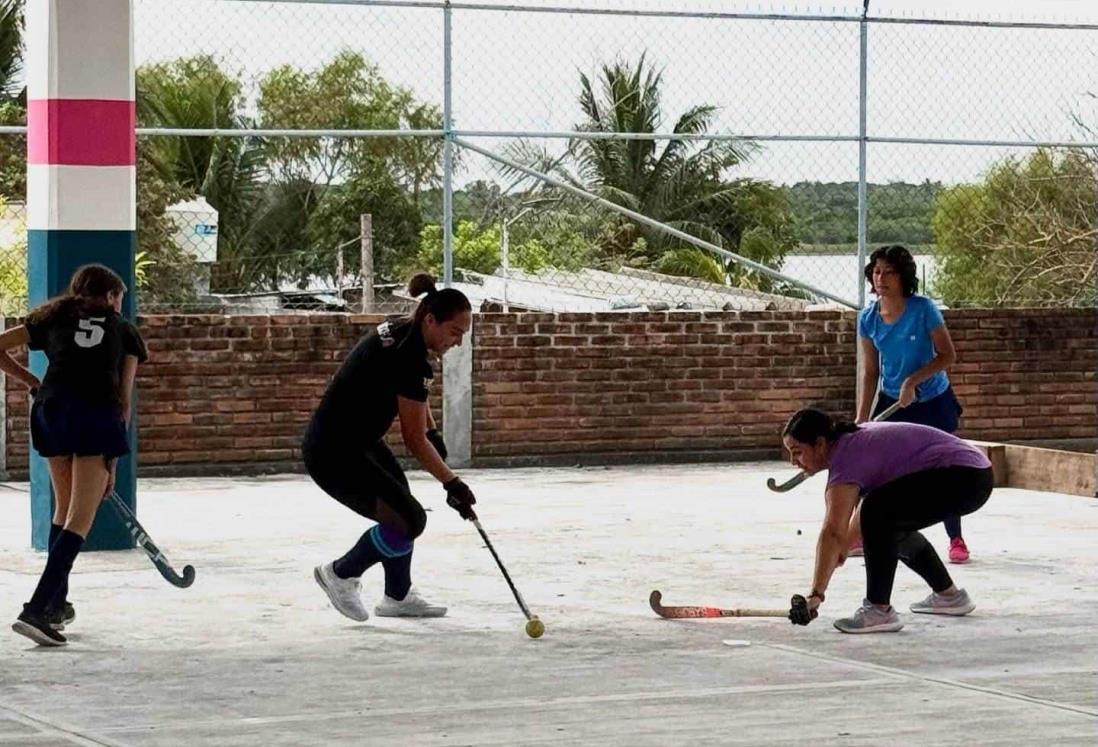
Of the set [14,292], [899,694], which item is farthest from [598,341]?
[899,694]

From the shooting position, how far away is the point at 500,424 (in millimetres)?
17453

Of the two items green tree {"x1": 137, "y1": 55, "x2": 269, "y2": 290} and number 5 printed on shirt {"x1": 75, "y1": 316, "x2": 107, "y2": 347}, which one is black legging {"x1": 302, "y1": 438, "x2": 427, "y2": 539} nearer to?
number 5 printed on shirt {"x1": 75, "y1": 316, "x2": 107, "y2": 347}

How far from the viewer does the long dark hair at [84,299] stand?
9805 mm

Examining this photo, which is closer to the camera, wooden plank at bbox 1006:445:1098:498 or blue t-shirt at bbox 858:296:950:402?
blue t-shirt at bbox 858:296:950:402

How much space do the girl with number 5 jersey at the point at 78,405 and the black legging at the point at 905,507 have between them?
3261 mm

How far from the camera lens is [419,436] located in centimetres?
966

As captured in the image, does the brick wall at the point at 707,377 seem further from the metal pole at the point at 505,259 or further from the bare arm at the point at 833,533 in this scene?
the bare arm at the point at 833,533

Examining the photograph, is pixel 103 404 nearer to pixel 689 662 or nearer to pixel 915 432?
pixel 689 662

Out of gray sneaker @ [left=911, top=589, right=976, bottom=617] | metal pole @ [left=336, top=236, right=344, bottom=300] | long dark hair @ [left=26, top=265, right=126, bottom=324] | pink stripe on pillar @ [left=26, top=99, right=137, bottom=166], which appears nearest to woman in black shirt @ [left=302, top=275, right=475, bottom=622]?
long dark hair @ [left=26, top=265, right=126, bottom=324]

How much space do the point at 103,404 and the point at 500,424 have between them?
7870mm

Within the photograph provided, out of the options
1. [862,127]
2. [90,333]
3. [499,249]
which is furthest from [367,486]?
[862,127]

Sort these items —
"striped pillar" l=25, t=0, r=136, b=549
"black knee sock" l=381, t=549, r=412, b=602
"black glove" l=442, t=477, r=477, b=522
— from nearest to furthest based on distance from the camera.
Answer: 1. "black glove" l=442, t=477, r=477, b=522
2. "black knee sock" l=381, t=549, r=412, b=602
3. "striped pillar" l=25, t=0, r=136, b=549

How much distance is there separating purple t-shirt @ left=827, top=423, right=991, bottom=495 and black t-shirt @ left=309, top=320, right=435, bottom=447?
1.85 metres

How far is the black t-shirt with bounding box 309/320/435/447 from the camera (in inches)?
386
